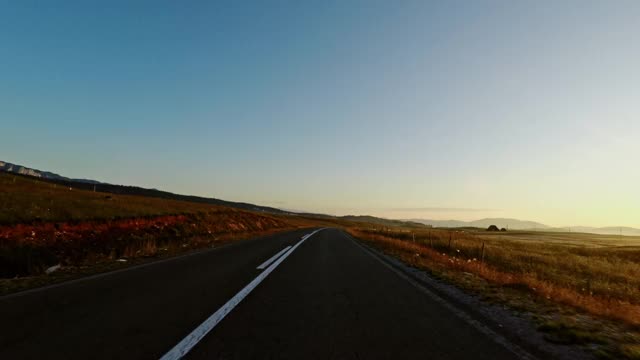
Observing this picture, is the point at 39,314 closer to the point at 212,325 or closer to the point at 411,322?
the point at 212,325

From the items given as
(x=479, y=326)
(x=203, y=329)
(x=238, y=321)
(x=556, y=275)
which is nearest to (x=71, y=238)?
(x=238, y=321)

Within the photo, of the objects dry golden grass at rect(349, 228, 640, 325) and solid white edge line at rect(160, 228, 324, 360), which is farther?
dry golden grass at rect(349, 228, 640, 325)

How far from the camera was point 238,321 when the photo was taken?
21.2 feet

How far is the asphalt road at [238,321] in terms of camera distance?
5.02 m

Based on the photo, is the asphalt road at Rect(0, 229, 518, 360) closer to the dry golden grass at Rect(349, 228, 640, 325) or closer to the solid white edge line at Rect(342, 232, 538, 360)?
the solid white edge line at Rect(342, 232, 538, 360)

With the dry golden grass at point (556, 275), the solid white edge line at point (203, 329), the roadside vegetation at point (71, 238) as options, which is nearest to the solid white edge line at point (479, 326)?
the dry golden grass at point (556, 275)

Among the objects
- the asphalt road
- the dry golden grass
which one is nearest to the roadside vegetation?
the asphalt road

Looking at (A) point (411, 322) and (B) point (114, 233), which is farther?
(B) point (114, 233)

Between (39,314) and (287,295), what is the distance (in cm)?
434

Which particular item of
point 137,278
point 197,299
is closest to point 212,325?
point 197,299

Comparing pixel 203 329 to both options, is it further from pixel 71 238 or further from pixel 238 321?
pixel 71 238

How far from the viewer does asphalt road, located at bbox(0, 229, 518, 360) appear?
5023 millimetres

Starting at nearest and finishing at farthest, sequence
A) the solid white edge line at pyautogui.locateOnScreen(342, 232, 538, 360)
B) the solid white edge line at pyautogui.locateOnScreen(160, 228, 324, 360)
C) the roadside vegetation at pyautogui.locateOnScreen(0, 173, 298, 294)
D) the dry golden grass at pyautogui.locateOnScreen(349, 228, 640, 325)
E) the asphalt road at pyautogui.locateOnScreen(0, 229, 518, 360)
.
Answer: the solid white edge line at pyautogui.locateOnScreen(160, 228, 324, 360), the asphalt road at pyautogui.locateOnScreen(0, 229, 518, 360), the solid white edge line at pyautogui.locateOnScreen(342, 232, 538, 360), the dry golden grass at pyautogui.locateOnScreen(349, 228, 640, 325), the roadside vegetation at pyautogui.locateOnScreen(0, 173, 298, 294)

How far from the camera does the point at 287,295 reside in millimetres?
8961
